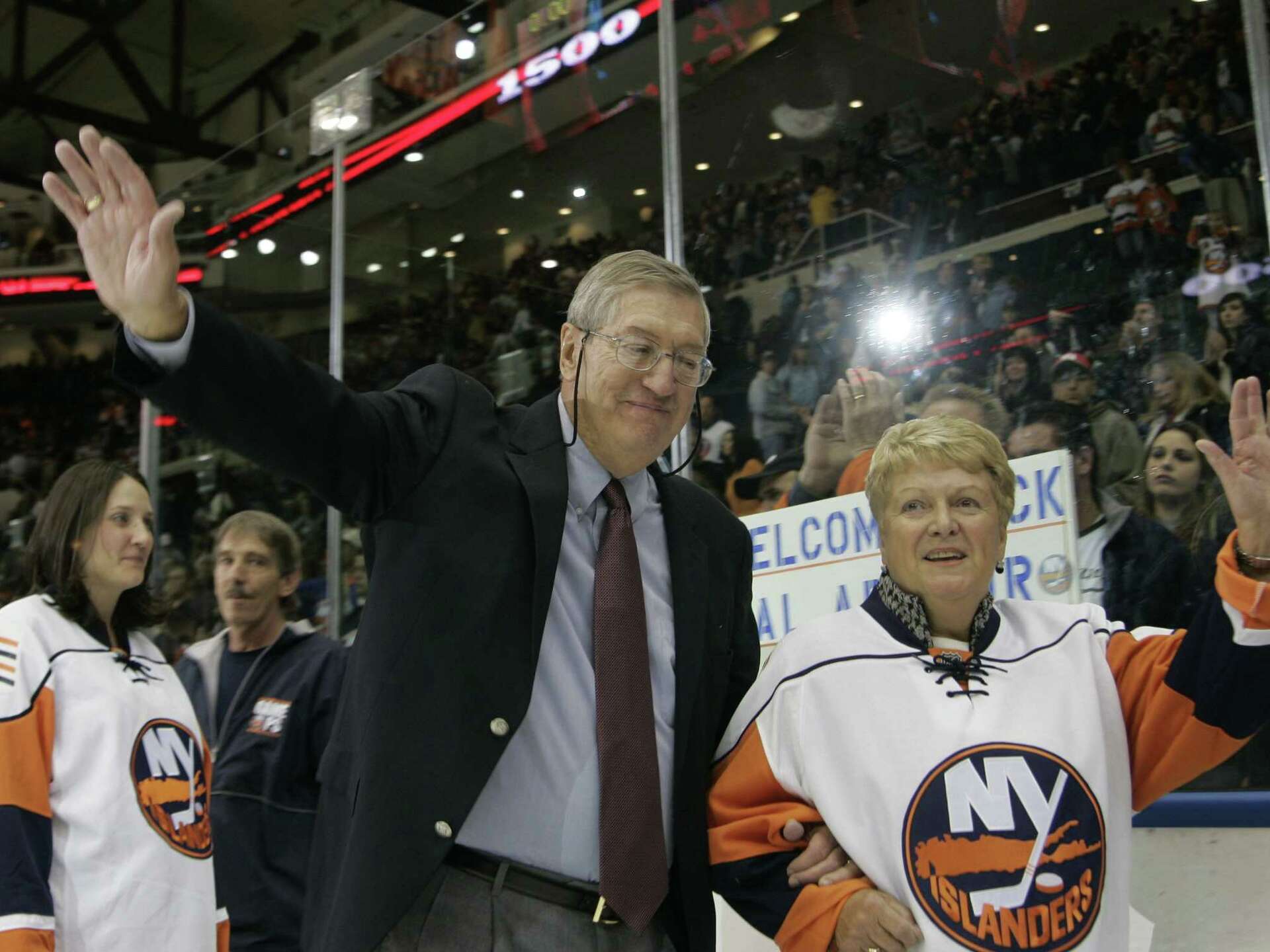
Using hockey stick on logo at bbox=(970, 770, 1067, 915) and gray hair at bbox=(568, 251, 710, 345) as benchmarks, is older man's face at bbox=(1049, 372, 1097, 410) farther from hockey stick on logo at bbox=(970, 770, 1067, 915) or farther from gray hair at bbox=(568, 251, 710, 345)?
hockey stick on logo at bbox=(970, 770, 1067, 915)

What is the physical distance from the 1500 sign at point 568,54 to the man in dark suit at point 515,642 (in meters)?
2.23

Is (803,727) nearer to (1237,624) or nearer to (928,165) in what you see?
(1237,624)

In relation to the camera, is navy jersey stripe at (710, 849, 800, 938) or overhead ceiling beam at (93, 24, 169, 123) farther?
overhead ceiling beam at (93, 24, 169, 123)

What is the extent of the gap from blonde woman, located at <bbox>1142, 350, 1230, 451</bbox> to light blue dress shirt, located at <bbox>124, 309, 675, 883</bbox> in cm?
126

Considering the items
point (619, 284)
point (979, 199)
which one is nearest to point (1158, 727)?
point (619, 284)

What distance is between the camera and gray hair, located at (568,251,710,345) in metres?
1.61

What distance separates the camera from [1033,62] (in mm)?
2775

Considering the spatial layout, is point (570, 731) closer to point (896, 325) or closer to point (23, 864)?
point (23, 864)

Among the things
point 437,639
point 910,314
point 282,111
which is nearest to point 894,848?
point 437,639

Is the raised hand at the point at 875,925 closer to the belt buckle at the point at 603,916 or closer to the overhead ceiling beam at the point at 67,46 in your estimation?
the belt buckle at the point at 603,916

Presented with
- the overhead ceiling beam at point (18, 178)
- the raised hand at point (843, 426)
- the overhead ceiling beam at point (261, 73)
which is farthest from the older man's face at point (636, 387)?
the overhead ceiling beam at point (18, 178)

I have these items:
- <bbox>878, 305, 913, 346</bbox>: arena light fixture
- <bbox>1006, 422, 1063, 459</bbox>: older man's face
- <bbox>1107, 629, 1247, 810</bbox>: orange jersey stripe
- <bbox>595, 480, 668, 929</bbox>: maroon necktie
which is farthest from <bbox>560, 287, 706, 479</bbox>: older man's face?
<bbox>878, 305, 913, 346</bbox>: arena light fixture

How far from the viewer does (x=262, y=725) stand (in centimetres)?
261

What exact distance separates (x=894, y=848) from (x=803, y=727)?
18 cm
